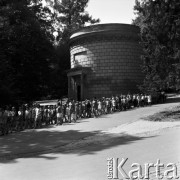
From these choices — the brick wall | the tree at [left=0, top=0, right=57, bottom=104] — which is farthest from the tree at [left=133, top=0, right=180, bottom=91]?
the brick wall

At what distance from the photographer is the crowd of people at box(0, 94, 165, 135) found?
63.4ft

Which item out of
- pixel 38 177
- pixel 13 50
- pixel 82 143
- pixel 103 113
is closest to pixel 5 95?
pixel 13 50

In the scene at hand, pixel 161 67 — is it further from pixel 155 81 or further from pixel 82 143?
pixel 82 143

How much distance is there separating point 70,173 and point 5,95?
1648 centimetres

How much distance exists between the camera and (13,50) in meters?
28.4

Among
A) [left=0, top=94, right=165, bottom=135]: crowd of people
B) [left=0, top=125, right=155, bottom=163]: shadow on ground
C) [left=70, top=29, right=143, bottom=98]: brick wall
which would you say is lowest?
[left=0, top=125, right=155, bottom=163]: shadow on ground

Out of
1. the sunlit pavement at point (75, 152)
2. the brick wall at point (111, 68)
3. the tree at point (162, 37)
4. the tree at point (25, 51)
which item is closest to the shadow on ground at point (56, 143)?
the sunlit pavement at point (75, 152)

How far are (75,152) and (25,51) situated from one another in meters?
19.2

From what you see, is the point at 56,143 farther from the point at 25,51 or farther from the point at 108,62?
the point at 108,62

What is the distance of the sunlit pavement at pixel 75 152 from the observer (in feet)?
29.2

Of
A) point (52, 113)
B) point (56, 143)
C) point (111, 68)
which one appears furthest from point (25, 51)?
point (56, 143)

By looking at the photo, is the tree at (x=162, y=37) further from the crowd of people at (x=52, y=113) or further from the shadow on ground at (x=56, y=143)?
the shadow on ground at (x=56, y=143)

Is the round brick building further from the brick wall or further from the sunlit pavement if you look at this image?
the sunlit pavement

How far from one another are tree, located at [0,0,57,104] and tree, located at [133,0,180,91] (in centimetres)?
1138
